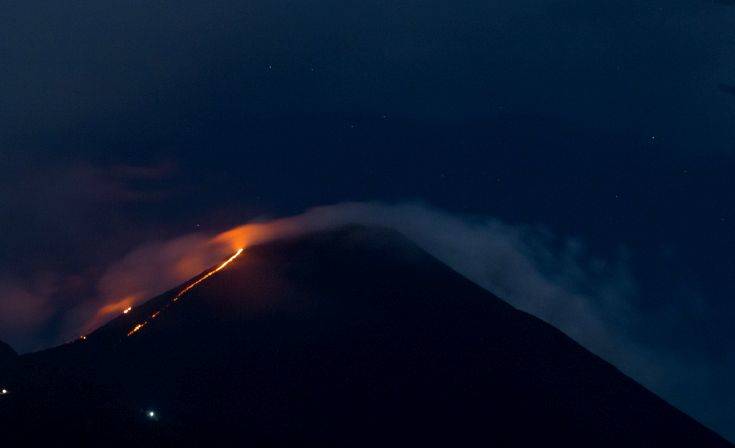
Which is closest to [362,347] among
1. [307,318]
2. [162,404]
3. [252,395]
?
[307,318]

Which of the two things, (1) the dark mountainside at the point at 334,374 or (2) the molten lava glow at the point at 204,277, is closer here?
(1) the dark mountainside at the point at 334,374

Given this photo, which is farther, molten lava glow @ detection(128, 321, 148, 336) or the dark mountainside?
molten lava glow @ detection(128, 321, 148, 336)

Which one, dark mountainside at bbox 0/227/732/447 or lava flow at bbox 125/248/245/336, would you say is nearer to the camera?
Answer: dark mountainside at bbox 0/227/732/447

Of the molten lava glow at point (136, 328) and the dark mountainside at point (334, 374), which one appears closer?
the dark mountainside at point (334, 374)

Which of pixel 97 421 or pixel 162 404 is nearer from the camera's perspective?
pixel 97 421

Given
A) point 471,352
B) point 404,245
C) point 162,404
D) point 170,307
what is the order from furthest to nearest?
1. point 404,245
2. point 471,352
3. point 170,307
4. point 162,404

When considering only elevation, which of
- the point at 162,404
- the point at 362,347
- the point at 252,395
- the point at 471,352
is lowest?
the point at 162,404

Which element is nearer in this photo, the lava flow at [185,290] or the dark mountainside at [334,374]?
the dark mountainside at [334,374]

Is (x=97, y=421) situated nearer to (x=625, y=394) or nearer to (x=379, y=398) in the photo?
(x=379, y=398)
